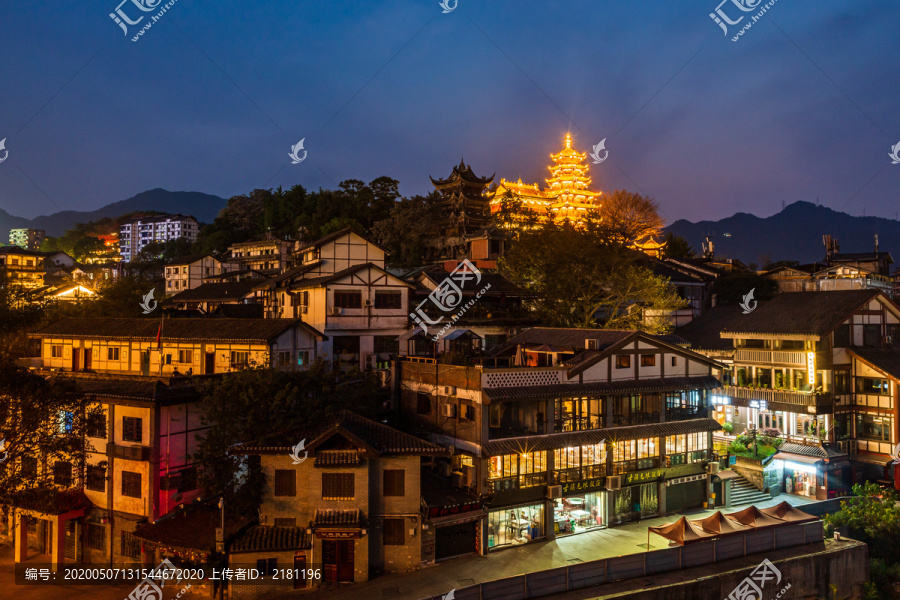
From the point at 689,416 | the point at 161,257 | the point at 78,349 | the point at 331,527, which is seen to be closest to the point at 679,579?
the point at 689,416

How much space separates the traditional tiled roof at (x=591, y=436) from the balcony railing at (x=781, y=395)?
721cm

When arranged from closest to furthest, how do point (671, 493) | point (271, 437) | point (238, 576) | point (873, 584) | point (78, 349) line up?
point (238, 576) → point (271, 437) → point (873, 584) → point (671, 493) → point (78, 349)

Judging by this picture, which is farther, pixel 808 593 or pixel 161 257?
pixel 161 257

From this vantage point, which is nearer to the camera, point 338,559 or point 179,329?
point 338,559

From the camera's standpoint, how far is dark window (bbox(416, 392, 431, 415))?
28750 mm

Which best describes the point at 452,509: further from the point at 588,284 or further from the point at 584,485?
the point at 588,284

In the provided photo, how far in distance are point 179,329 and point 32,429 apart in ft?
33.0

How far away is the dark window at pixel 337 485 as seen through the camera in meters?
22.8

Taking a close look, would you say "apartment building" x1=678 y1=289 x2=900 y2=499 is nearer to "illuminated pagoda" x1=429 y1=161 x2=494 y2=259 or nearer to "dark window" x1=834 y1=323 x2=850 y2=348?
"dark window" x1=834 y1=323 x2=850 y2=348

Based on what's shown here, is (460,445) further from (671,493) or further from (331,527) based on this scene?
→ (671,493)

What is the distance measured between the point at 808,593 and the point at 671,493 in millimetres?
6732

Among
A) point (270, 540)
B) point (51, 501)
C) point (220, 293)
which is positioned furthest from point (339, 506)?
point (220, 293)

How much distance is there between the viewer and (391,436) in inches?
930

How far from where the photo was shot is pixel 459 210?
226 feet
